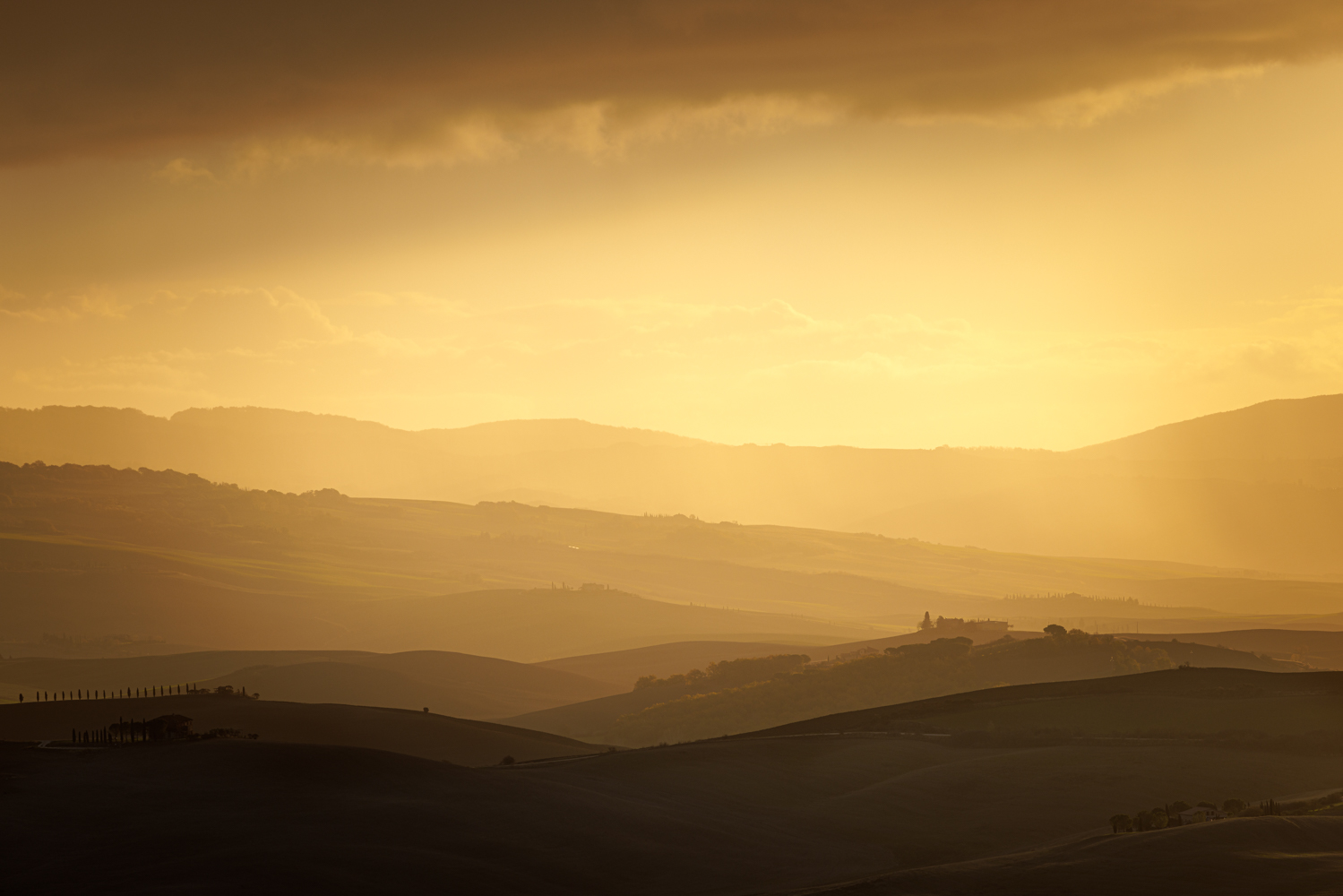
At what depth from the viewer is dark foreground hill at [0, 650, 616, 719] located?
130875 millimetres

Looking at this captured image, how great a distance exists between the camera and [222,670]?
154750 millimetres

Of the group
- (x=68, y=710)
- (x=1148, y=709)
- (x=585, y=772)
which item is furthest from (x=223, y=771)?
(x=1148, y=709)

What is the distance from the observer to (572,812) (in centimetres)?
4122

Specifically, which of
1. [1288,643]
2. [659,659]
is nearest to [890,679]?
[1288,643]

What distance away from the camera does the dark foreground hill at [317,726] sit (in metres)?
65.9

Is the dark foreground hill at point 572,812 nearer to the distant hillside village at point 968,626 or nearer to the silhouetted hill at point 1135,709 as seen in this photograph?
the silhouetted hill at point 1135,709

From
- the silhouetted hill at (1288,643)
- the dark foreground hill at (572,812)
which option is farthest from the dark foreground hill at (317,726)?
the silhouetted hill at (1288,643)

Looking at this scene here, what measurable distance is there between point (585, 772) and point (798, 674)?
59575mm

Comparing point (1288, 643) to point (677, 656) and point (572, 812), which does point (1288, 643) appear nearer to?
point (677, 656)

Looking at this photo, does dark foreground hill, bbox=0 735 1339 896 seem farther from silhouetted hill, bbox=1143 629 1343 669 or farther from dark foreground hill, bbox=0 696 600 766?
silhouetted hill, bbox=1143 629 1343 669

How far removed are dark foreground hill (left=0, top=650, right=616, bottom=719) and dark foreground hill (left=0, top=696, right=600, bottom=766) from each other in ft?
161

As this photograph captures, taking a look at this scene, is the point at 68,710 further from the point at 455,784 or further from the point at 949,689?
the point at 949,689

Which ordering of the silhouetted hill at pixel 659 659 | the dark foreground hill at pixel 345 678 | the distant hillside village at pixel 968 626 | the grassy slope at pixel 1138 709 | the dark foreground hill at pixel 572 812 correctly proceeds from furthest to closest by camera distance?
the silhouetted hill at pixel 659 659, the dark foreground hill at pixel 345 678, the distant hillside village at pixel 968 626, the grassy slope at pixel 1138 709, the dark foreground hill at pixel 572 812

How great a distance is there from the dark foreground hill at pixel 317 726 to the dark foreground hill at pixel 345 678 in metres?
49.0
